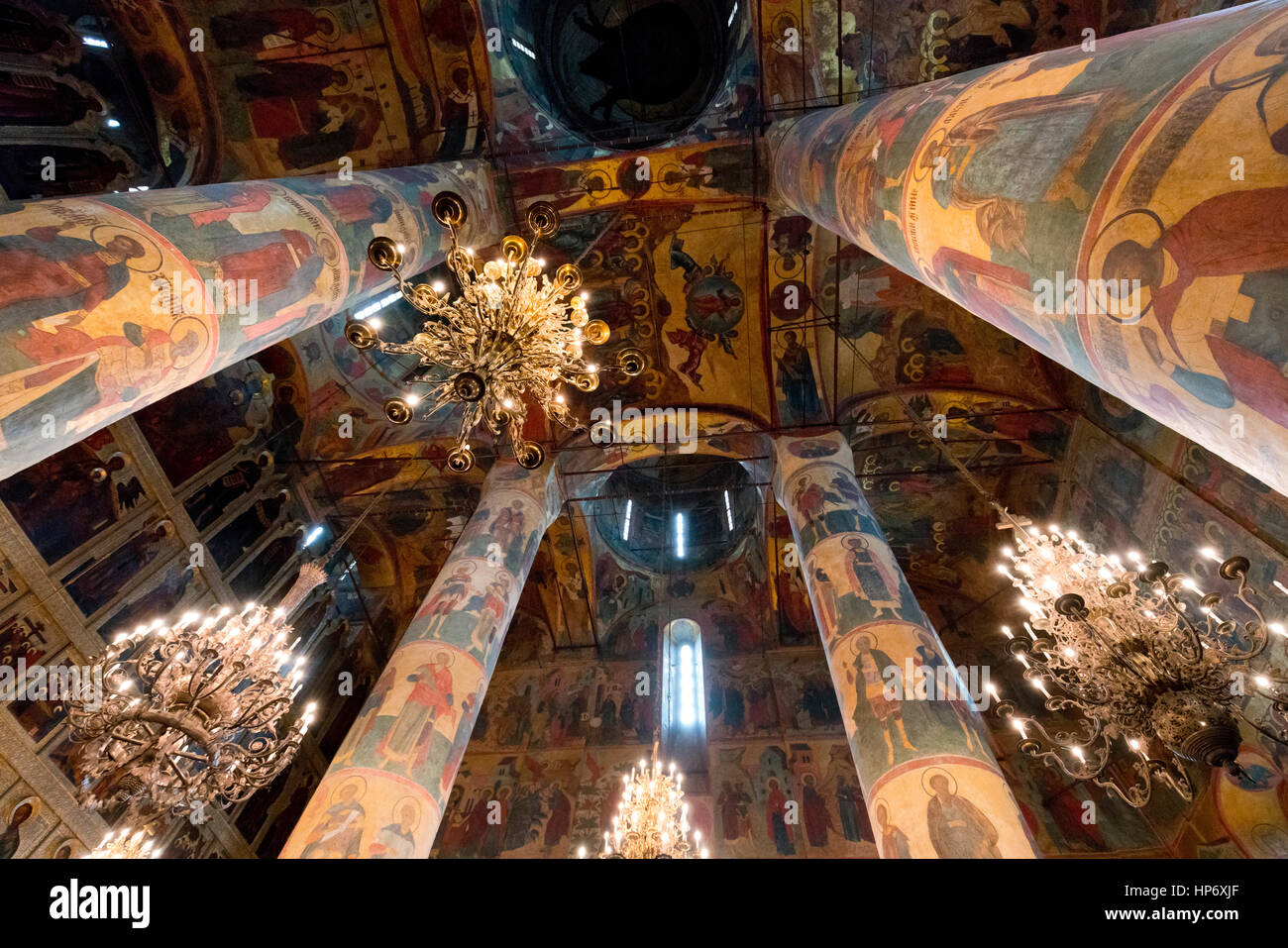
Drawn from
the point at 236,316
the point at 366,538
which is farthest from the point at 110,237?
the point at 366,538

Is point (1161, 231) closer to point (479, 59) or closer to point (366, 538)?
point (479, 59)

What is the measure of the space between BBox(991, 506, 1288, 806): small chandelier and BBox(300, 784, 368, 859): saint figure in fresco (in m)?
4.65

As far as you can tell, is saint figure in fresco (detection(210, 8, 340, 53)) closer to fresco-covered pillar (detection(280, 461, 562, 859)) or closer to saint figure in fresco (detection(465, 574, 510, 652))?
fresco-covered pillar (detection(280, 461, 562, 859))

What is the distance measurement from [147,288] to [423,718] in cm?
382

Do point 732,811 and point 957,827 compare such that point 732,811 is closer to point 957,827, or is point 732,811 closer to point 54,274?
point 957,827

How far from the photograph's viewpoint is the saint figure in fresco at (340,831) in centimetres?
402

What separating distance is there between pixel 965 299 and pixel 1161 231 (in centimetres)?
138

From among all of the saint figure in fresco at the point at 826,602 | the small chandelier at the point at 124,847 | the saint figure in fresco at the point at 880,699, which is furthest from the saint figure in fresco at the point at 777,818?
the small chandelier at the point at 124,847

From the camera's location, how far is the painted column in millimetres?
2615

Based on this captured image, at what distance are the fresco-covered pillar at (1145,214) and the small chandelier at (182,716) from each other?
5328 mm

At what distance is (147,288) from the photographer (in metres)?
3.15

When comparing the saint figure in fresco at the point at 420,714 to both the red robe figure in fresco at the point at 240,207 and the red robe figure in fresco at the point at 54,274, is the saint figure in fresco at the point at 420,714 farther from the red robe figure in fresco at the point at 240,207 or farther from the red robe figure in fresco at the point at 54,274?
the red robe figure in fresco at the point at 240,207

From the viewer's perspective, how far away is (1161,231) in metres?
1.80

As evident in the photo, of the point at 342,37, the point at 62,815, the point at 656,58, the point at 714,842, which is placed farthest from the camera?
the point at 656,58
